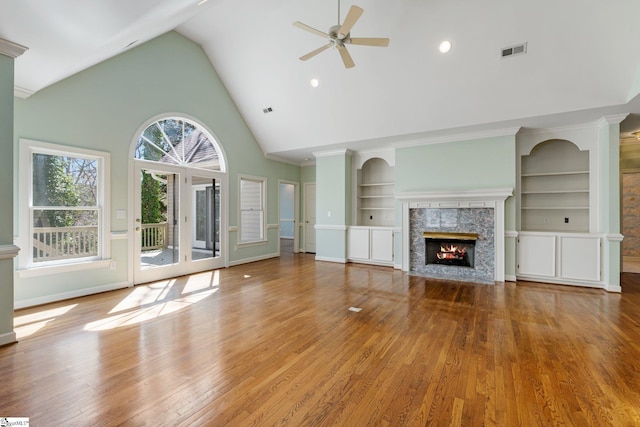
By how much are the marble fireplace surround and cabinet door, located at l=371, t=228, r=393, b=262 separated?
515mm

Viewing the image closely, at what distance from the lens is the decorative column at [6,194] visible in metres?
2.61

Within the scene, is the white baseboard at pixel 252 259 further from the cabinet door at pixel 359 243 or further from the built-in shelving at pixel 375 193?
the built-in shelving at pixel 375 193

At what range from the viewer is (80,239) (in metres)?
4.13

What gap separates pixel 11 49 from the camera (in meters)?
2.58

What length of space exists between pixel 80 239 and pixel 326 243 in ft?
15.6

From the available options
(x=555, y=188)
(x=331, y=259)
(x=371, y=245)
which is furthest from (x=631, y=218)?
(x=331, y=259)

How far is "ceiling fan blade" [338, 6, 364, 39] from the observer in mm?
2975

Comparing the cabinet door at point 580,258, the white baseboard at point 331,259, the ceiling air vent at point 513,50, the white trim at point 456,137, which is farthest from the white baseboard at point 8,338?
the cabinet door at point 580,258

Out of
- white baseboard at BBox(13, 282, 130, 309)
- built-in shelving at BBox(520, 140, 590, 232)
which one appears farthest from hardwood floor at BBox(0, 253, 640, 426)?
built-in shelving at BBox(520, 140, 590, 232)

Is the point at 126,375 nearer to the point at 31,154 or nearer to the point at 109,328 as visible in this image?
the point at 109,328

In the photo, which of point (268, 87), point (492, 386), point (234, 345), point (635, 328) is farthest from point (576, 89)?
point (234, 345)

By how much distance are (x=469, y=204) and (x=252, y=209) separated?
190 inches

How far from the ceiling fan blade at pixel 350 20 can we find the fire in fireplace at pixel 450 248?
390 cm

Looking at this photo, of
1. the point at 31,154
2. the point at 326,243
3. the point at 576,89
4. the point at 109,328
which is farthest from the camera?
the point at 326,243
